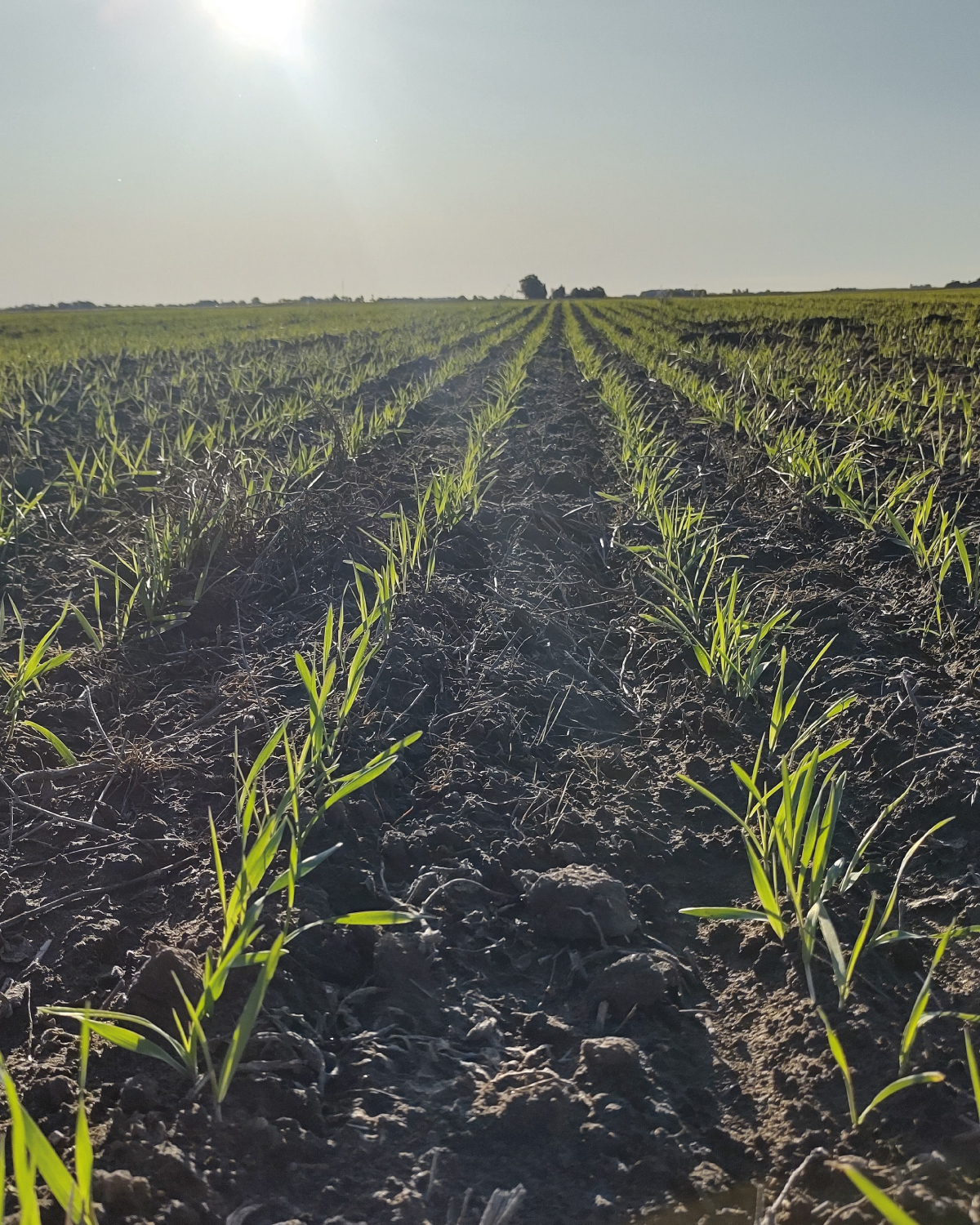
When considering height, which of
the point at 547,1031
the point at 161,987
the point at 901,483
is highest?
the point at 901,483

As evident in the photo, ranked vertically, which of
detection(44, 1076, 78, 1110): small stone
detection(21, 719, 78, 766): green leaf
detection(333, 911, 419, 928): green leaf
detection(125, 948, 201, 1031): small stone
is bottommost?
detection(44, 1076, 78, 1110): small stone

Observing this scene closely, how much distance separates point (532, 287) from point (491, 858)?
77.0 metres

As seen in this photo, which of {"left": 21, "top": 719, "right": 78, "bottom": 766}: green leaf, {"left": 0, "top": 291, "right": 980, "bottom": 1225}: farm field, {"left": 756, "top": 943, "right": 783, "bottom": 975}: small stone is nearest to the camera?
{"left": 0, "top": 291, "right": 980, "bottom": 1225}: farm field

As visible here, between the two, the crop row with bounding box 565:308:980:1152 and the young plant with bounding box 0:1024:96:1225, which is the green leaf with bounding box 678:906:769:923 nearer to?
the crop row with bounding box 565:308:980:1152

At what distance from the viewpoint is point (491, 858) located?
1.68 meters

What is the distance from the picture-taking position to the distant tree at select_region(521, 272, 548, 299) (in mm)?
72812

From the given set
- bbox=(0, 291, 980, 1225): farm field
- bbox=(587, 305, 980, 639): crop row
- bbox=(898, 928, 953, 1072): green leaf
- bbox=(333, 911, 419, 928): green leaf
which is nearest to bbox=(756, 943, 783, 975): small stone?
bbox=(0, 291, 980, 1225): farm field

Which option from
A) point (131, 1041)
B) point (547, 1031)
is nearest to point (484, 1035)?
point (547, 1031)

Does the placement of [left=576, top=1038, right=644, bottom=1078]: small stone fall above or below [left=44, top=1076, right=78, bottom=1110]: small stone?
below

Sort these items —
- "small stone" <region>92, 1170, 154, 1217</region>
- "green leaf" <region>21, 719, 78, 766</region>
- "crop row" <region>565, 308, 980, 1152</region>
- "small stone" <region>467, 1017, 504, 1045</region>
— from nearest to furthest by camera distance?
"small stone" <region>92, 1170, 154, 1217</region> < "crop row" <region>565, 308, 980, 1152</region> < "small stone" <region>467, 1017, 504, 1045</region> < "green leaf" <region>21, 719, 78, 766</region>

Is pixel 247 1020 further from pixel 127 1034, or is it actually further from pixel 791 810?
pixel 791 810

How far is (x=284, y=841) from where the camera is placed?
161 centimetres

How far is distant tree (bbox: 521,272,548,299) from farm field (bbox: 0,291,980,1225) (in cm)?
7440

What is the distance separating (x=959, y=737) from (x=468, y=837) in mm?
1130
